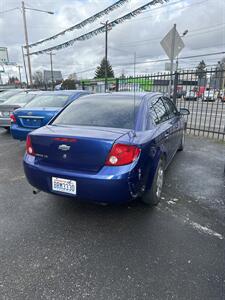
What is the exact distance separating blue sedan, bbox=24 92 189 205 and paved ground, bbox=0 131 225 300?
44cm

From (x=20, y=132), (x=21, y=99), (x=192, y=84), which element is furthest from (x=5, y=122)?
(x=192, y=84)

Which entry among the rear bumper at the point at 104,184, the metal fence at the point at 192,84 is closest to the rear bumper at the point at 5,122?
the metal fence at the point at 192,84

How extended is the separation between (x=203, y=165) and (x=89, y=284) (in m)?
3.70

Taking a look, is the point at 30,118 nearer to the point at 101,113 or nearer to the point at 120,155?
the point at 101,113

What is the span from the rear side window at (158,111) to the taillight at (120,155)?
995 mm

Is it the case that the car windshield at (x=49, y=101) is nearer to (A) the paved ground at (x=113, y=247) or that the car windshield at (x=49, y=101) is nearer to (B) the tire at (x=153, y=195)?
(A) the paved ground at (x=113, y=247)

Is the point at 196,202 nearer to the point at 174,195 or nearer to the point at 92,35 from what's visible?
the point at 174,195

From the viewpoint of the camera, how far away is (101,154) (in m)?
2.33

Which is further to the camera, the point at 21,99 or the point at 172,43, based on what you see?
the point at 21,99

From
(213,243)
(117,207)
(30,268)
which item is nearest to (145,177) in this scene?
(117,207)

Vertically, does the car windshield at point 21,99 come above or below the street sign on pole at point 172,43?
below

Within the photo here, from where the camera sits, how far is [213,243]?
2.38 m

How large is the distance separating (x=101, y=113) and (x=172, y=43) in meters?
4.41

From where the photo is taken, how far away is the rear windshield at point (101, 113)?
285 centimetres
